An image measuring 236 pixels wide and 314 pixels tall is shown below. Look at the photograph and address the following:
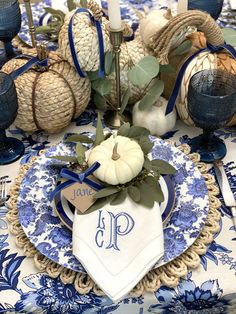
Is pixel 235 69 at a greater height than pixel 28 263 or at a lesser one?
greater

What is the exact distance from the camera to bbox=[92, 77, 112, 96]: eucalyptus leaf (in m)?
0.90

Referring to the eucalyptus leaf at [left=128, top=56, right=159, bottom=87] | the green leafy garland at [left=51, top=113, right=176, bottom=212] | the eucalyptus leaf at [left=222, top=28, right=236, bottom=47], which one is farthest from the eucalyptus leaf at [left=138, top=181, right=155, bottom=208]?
the eucalyptus leaf at [left=222, top=28, right=236, bottom=47]

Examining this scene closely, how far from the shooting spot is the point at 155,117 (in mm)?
895

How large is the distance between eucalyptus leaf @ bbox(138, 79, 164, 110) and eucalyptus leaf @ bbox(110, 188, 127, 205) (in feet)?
0.80

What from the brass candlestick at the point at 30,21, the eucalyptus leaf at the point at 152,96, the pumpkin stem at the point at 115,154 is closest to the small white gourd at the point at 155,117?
the eucalyptus leaf at the point at 152,96

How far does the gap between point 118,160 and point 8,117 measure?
0.80 ft

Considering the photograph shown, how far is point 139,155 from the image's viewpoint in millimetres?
695

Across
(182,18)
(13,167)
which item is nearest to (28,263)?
(13,167)

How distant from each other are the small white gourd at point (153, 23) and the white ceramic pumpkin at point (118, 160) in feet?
0.89

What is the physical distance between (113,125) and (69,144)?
0.13 meters

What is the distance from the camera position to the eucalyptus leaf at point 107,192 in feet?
2.24

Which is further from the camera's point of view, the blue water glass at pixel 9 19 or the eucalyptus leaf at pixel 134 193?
the blue water glass at pixel 9 19

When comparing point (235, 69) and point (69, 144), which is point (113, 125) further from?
point (235, 69)

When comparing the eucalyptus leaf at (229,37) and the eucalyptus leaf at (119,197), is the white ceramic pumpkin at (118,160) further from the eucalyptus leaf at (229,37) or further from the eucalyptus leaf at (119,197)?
the eucalyptus leaf at (229,37)
